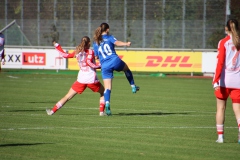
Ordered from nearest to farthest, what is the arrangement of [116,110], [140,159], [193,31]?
[140,159] < [116,110] < [193,31]

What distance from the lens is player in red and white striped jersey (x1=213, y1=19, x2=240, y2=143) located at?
395 inches

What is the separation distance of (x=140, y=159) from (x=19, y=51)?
27743mm

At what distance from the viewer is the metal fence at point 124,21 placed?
3928 centimetres

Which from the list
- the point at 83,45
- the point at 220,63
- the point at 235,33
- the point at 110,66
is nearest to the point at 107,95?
the point at 110,66

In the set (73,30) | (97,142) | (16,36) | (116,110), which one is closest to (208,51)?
(73,30)

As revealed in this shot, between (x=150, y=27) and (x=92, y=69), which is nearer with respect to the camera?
(x=92, y=69)

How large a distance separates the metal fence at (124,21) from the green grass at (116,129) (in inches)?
736

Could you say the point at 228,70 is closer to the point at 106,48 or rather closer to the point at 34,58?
the point at 106,48

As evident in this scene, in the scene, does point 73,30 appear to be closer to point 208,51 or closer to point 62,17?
point 62,17

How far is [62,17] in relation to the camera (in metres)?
41.8

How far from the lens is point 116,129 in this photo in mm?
11914

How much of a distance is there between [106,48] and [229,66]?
15.6 feet

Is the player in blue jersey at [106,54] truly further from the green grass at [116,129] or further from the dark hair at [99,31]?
the green grass at [116,129]

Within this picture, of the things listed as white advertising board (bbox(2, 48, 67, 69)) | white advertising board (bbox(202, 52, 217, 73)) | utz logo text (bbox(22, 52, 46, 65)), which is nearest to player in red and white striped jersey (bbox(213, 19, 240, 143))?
white advertising board (bbox(202, 52, 217, 73))
